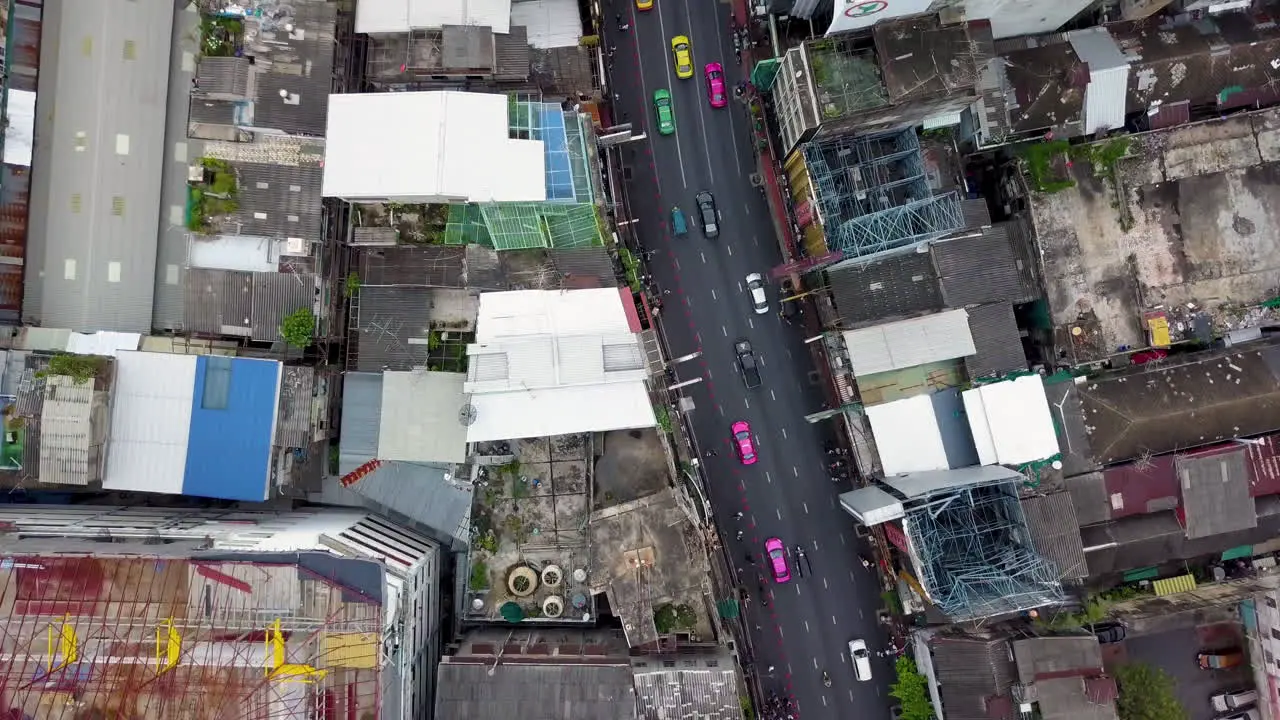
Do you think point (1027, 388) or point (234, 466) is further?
point (1027, 388)

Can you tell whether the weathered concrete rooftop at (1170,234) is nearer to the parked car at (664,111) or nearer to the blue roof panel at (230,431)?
the parked car at (664,111)

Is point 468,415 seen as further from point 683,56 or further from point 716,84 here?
point 683,56

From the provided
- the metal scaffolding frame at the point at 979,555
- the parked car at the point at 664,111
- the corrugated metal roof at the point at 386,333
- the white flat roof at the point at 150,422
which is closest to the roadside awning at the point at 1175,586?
the metal scaffolding frame at the point at 979,555

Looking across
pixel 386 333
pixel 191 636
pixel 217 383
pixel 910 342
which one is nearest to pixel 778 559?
pixel 910 342

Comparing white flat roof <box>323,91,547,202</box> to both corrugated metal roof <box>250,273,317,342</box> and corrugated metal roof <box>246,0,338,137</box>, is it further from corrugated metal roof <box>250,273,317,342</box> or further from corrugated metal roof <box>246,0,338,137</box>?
corrugated metal roof <box>250,273,317,342</box>

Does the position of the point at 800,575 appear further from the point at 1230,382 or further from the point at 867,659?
the point at 1230,382

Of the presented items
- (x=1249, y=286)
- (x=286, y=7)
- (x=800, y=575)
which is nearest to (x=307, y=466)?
(x=286, y=7)
